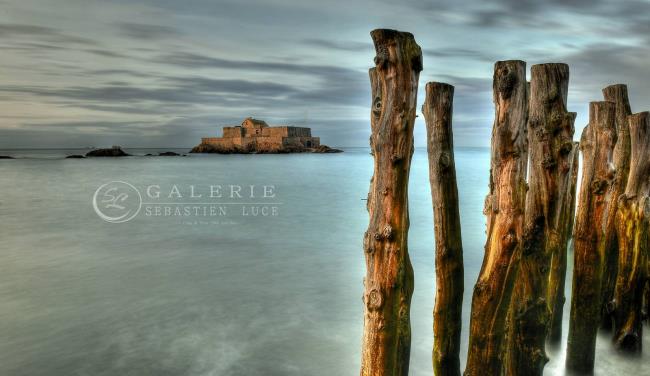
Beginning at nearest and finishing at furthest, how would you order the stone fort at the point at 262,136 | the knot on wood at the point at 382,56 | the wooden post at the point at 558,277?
1. the knot on wood at the point at 382,56
2. the wooden post at the point at 558,277
3. the stone fort at the point at 262,136

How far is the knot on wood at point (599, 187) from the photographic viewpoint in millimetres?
3885

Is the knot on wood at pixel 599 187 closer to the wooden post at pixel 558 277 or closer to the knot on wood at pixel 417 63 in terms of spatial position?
the wooden post at pixel 558 277

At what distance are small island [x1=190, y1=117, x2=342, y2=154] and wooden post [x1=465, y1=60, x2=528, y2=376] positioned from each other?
80.9 metres

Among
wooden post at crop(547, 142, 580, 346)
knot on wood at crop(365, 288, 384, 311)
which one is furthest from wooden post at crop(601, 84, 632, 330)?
knot on wood at crop(365, 288, 384, 311)

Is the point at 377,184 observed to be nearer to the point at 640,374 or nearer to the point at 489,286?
the point at 489,286

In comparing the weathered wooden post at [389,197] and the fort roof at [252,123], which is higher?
the fort roof at [252,123]

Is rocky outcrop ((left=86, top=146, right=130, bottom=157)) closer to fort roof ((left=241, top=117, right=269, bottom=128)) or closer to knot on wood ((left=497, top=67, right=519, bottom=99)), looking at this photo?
fort roof ((left=241, top=117, right=269, bottom=128))

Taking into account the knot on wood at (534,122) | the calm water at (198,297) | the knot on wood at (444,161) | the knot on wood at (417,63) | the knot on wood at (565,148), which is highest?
the knot on wood at (417,63)

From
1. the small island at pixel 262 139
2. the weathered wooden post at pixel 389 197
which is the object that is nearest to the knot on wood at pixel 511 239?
the weathered wooden post at pixel 389 197

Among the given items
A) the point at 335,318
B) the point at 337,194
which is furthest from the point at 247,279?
the point at 337,194

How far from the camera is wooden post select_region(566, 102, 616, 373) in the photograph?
12.9 ft

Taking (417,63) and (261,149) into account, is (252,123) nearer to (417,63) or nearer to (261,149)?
(261,149)

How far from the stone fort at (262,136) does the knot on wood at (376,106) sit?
80871 millimetres

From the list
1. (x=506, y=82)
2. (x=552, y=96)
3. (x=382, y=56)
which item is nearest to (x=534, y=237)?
(x=552, y=96)
